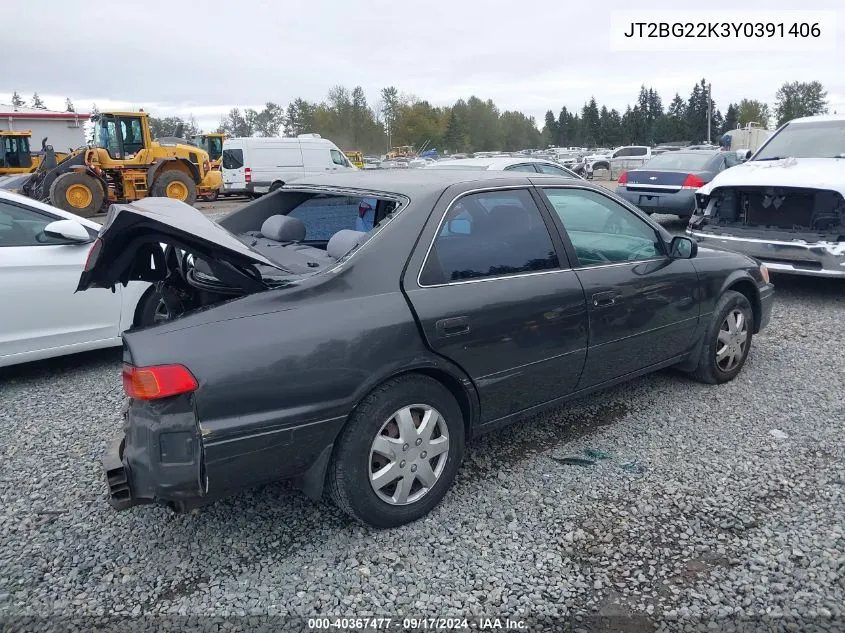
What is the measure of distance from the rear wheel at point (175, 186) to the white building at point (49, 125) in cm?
2929

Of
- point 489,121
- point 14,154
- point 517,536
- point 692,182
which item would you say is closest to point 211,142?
point 14,154

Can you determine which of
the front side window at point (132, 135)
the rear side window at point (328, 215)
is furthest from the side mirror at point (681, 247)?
the front side window at point (132, 135)

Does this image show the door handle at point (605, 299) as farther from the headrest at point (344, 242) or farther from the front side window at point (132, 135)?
the front side window at point (132, 135)

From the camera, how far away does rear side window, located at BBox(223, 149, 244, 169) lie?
23.8m

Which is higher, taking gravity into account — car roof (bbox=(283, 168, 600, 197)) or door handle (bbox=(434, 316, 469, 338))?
car roof (bbox=(283, 168, 600, 197))

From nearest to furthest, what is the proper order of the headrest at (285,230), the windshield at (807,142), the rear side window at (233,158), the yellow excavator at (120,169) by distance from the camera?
the headrest at (285,230), the windshield at (807,142), the yellow excavator at (120,169), the rear side window at (233,158)

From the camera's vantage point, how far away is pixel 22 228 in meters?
4.79

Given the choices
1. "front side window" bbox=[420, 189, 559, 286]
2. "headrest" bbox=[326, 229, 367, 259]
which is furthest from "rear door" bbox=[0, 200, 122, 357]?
"front side window" bbox=[420, 189, 559, 286]

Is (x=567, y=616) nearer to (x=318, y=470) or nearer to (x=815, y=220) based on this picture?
(x=318, y=470)

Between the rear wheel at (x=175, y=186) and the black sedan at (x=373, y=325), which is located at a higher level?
the rear wheel at (x=175, y=186)

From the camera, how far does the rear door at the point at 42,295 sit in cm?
457

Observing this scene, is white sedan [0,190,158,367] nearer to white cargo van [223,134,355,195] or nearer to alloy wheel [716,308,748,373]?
alloy wheel [716,308,748,373]

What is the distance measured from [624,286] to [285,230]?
1.93 meters

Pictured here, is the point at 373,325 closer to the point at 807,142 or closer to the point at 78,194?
the point at 807,142
